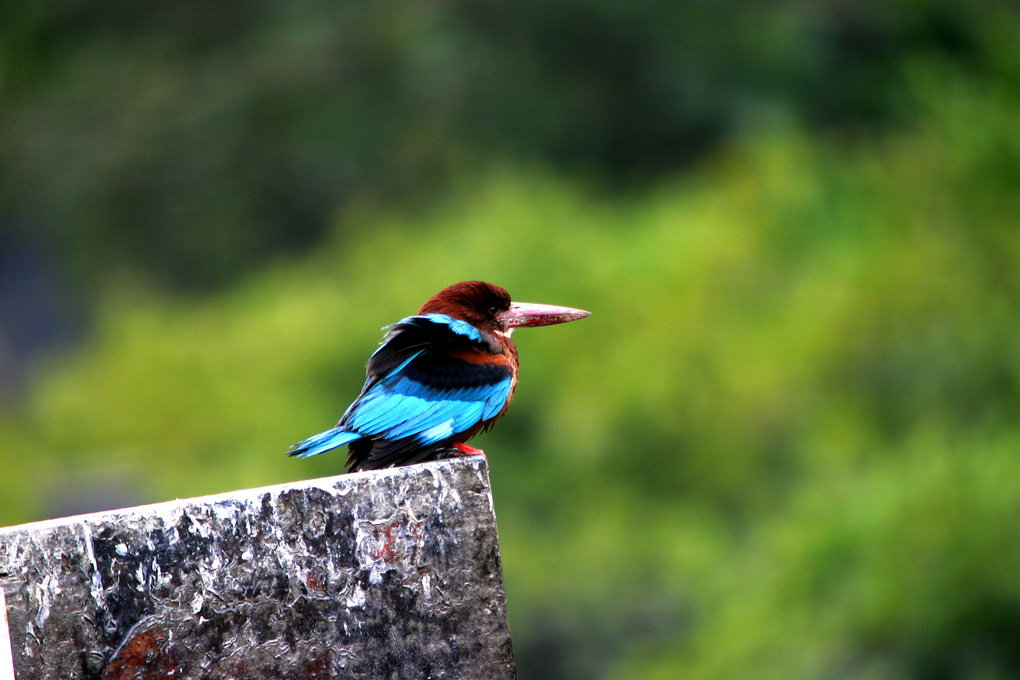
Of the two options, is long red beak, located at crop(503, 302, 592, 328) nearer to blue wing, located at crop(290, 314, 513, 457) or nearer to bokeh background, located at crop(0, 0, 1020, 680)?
blue wing, located at crop(290, 314, 513, 457)

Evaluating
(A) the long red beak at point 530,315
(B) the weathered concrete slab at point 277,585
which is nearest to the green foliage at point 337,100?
(A) the long red beak at point 530,315

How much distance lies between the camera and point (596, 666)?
7570mm

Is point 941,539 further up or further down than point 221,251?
further down

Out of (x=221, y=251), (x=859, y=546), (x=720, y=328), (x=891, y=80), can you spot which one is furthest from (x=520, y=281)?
(x=221, y=251)

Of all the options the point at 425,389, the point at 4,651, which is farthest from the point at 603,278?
the point at 4,651

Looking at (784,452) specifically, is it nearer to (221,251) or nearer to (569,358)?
(569,358)

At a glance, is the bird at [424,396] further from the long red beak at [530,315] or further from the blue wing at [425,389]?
the long red beak at [530,315]

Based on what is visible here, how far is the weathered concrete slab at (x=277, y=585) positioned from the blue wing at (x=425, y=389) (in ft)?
2.16

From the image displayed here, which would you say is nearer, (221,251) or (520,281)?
(520,281)

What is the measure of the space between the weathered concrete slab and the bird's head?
1.32 metres

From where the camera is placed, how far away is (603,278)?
35.1ft

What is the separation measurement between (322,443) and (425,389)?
35cm

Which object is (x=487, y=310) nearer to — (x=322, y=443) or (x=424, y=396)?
(x=424, y=396)

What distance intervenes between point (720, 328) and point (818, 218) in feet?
7.72
